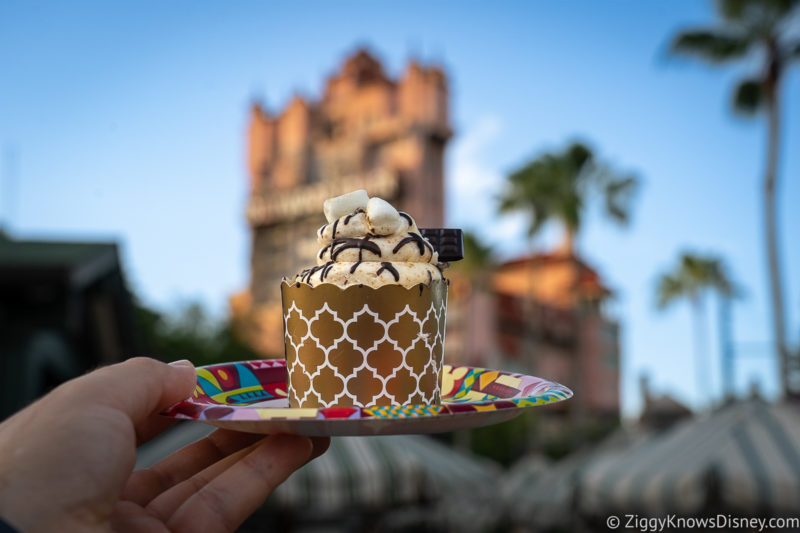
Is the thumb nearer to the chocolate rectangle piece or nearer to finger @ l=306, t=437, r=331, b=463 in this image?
finger @ l=306, t=437, r=331, b=463

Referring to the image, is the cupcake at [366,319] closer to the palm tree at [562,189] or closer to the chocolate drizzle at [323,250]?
the chocolate drizzle at [323,250]

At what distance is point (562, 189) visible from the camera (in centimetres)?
2948

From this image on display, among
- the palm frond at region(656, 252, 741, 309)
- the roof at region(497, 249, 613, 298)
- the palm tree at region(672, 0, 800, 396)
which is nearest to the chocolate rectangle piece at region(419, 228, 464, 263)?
the palm tree at region(672, 0, 800, 396)

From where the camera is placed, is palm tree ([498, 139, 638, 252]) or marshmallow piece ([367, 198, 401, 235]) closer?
marshmallow piece ([367, 198, 401, 235])

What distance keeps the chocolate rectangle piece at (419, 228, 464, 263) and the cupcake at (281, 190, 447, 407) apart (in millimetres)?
196

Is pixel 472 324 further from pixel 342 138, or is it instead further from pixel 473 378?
pixel 473 378

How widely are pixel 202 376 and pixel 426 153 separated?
4255 centimetres

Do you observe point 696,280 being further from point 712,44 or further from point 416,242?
point 416,242

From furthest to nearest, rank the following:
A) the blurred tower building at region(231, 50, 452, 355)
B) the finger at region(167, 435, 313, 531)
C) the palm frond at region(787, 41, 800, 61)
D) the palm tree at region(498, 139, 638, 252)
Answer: the blurred tower building at region(231, 50, 452, 355) → the palm tree at region(498, 139, 638, 252) → the palm frond at region(787, 41, 800, 61) → the finger at region(167, 435, 313, 531)

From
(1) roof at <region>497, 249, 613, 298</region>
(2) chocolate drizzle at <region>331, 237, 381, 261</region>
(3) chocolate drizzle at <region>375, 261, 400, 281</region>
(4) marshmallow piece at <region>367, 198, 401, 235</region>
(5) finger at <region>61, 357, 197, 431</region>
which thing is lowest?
(5) finger at <region>61, 357, 197, 431</region>

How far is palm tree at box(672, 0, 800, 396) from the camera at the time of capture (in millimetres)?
21766

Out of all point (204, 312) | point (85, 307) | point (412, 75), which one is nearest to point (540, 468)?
point (85, 307)

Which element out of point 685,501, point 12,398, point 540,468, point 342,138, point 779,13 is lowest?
point 540,468

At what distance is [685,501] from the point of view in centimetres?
931
